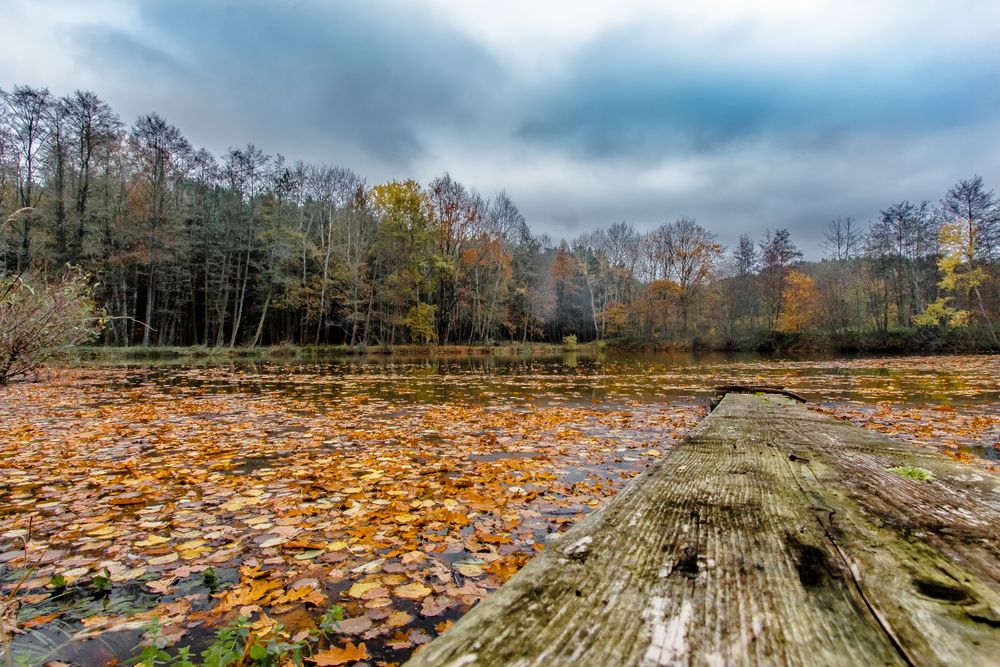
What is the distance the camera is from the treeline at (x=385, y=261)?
1059 inches

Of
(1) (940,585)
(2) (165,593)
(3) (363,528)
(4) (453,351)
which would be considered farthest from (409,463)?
(4) (453,351)

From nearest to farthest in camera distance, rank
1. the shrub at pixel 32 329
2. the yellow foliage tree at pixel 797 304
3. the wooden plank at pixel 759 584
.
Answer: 1. the wooden plank at pixel 759 584
2. the shrub at pixel 32 329
3. the yellow foliage tree at pixel 797 304

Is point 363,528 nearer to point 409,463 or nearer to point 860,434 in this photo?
point 409,463

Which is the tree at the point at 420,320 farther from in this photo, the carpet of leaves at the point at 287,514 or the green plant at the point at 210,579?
the green plant at the point at 210,579

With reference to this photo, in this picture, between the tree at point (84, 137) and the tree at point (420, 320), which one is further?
the tree at point (420, 320)

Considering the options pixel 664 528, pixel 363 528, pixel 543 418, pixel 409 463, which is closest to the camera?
pixel 664 528

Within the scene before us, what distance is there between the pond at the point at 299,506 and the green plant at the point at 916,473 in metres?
1.75

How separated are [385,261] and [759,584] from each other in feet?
127

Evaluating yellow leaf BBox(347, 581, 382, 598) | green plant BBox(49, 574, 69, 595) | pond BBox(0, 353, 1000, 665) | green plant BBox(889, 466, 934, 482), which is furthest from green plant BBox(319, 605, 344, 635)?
green plant BBox(889, 466, 934, 482)

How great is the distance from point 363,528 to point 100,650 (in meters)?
1.33

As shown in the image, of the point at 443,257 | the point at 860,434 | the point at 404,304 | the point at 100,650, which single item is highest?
the point at 443,257

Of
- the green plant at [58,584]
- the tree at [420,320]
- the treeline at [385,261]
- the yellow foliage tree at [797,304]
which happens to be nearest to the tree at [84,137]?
the treeline at [385,261]

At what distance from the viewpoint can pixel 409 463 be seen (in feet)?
14.8

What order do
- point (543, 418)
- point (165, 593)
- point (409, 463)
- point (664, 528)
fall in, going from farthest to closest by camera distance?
point (543, 418), point (409, 463), point (165, 593), point (664, 528)
